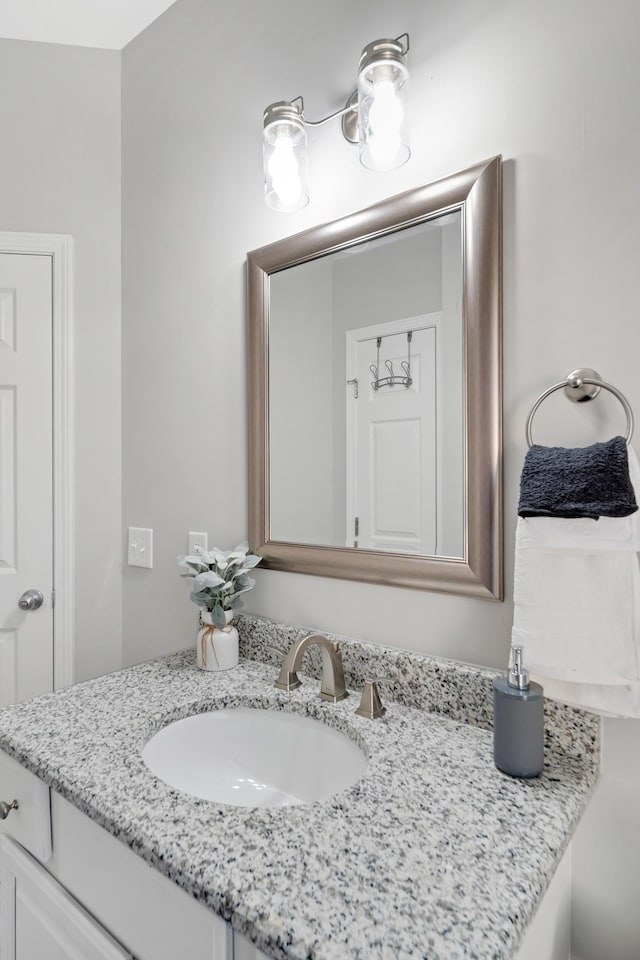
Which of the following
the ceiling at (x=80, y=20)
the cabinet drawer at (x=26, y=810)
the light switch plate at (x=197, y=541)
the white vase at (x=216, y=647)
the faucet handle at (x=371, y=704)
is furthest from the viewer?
the ceiling at (x=80, y=20)

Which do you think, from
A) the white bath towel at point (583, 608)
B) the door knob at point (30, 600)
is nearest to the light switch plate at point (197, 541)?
the door knob at point (30, 600)

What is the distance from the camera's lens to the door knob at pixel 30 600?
175 centimetres

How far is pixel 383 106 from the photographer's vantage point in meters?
1.04

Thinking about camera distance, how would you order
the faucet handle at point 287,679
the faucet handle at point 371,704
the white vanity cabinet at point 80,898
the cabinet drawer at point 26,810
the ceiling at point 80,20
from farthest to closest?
the ceiling at point 80,20 → the faucet handle at point 287,679 → the faucet handle at point 371,704 → the cabinet drawer at point 26,810 → the white vanity cabinet at point 80,898

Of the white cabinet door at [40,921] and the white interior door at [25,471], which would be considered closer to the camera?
the white cabinet door at [40,921]

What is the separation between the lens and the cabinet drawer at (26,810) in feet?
2.94

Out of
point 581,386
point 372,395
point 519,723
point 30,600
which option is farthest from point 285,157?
point 30,600

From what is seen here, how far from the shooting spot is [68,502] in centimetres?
179

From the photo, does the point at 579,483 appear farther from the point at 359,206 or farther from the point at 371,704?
the point at 359,206

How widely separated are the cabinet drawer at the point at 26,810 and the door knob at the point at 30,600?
32.4 inches

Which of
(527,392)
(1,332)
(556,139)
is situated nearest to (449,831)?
(527,392)

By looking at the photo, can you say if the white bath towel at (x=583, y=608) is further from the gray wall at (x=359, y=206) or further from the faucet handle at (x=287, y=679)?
the faucet handle at (x=287, y=679)

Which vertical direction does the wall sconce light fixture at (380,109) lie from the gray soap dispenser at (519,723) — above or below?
above

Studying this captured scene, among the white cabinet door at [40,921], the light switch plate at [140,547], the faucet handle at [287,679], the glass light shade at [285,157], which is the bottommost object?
the white cabinet door at [40,921]
